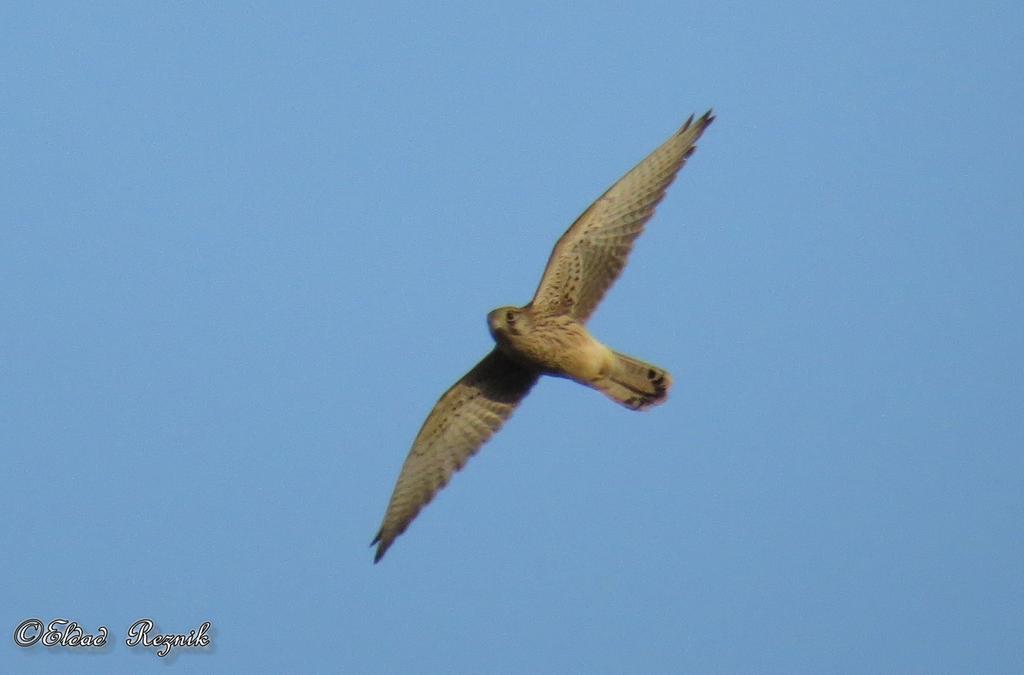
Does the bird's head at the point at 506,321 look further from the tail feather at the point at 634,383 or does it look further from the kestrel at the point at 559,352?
the tail feather at the point at 634,383

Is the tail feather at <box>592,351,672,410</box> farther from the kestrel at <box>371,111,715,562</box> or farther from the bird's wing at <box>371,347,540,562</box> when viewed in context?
the bird's wing at <box>371,347,540,562</box>

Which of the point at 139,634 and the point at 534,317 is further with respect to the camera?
the point at 139,634

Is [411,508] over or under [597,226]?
under

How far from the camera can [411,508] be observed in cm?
913

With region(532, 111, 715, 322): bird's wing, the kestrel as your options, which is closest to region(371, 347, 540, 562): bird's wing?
the kestrel

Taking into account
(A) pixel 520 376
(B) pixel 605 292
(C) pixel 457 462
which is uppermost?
(B) pixel 605 292

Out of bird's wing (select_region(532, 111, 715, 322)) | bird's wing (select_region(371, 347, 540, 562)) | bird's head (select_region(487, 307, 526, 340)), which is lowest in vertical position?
bird's wing (select_region(371, 347, 540, 562))

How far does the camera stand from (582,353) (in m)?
8.56

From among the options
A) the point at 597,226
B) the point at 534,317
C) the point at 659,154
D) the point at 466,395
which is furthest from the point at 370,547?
the point at 659,154

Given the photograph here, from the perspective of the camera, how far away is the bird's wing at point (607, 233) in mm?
8812

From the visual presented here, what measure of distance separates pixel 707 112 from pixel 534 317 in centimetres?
170

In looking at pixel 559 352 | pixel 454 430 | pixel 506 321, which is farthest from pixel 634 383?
pixel 454 430

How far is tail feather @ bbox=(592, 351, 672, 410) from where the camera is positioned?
867 centimetres

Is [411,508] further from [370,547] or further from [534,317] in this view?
[534,317]
